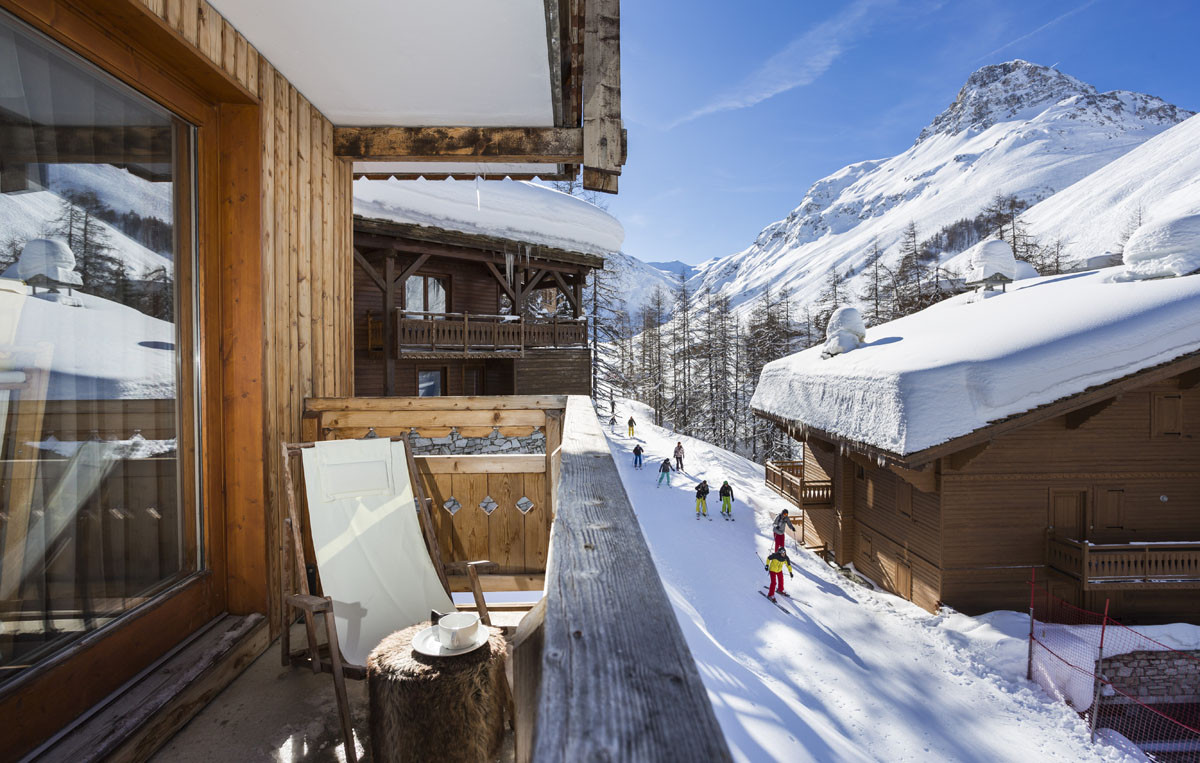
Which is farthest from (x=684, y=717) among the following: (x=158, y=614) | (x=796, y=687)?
(x=796, y=687)

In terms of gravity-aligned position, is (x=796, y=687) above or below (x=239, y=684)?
below

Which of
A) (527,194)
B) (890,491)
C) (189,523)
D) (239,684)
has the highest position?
(527,194)

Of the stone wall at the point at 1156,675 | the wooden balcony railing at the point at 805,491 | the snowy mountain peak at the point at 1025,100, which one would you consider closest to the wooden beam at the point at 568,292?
the wooden balcony railing at the point at 805,491

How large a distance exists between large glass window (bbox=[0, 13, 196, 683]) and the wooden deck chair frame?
17.6 inches

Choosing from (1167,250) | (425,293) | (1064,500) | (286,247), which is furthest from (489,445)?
(1167,250)

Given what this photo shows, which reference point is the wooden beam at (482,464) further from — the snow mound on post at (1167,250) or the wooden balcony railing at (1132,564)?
the snow mound on post at (1167,250)

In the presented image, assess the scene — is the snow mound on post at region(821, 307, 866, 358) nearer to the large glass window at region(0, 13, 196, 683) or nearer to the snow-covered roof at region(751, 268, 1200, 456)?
the snow-covered roof at region(751, 268, 1200, 456)

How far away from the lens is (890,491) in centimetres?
1309

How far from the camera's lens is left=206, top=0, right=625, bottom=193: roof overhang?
9.18ft

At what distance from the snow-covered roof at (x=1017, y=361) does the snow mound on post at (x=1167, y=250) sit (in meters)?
0.35

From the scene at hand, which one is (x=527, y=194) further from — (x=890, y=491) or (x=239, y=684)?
(x=239, y=684)

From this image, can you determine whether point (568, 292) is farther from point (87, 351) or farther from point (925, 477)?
point (87, 351)

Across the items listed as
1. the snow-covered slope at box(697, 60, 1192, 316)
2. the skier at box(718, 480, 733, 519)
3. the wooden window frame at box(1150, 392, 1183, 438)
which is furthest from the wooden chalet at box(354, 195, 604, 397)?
the snow-covered slope at box(697, 60, 1192, 316)

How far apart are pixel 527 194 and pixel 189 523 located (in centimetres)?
1288
